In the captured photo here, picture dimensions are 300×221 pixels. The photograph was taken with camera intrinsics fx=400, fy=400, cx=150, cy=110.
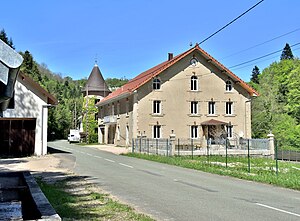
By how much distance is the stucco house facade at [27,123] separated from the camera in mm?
27447

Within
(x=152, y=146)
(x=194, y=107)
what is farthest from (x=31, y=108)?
(x=194, y=107)

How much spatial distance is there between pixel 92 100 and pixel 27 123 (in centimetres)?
3819

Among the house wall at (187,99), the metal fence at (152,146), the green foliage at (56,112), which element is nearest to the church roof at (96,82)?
the green foliage at (56,112)

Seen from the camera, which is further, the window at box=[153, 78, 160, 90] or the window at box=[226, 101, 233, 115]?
the window at box=[226, 101, 233, 115]

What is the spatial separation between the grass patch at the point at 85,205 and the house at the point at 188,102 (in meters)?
29.5

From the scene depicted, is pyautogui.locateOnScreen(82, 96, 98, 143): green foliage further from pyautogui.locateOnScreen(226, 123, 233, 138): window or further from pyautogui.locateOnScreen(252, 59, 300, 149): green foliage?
pyautogui.locateOnScreen(252, 59, 300, 149): green foliage

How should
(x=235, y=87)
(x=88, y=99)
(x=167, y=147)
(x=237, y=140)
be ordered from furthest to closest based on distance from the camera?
(x=88, y=99), (x=235, y=87), (x=237, y=140), (x=167, y=147)

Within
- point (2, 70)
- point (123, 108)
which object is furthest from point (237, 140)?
point (2, 70)

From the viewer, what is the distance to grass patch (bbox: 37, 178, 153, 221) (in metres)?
8.70

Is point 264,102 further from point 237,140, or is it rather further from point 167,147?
point 167,147

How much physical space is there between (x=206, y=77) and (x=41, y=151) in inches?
907

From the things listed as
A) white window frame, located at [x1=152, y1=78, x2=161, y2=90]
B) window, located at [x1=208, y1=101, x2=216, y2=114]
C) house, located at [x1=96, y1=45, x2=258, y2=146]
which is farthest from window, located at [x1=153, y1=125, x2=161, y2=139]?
window, located at [x1=208, y1=101, x2=216, y2=114]

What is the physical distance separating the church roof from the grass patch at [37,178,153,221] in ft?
182

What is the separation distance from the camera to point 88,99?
66.2 m
